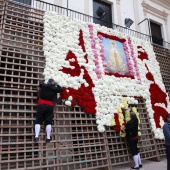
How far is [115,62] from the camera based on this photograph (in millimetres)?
6625

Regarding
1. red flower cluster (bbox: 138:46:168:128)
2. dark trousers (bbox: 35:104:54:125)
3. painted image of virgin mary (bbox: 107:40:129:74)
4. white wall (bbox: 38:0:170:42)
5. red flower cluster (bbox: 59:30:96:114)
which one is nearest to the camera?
dark trousers (bbox: 35:104:54:125)

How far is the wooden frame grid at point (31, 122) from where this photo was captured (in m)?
4.22

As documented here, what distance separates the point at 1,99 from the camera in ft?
14.3

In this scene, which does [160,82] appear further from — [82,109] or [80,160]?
[80,160]

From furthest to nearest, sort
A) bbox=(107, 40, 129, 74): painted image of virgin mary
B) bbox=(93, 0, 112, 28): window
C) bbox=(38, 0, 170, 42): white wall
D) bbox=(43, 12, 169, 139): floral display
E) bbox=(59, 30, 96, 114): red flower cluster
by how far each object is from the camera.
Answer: bbox=(93, 0, 112, 28): window, bbox=(38, 0, 170, 42): white wall, bbox=(107, 40, 129, 74): painted image of virgin mary, bbox=(43, 12, 169, 139): floral display, bbox=(59, 30, 96, 114): red flower cluster

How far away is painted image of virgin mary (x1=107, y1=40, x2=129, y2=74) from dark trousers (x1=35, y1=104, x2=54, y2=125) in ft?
8.90

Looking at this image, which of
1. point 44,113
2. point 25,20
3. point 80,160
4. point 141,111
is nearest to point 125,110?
point 141,111

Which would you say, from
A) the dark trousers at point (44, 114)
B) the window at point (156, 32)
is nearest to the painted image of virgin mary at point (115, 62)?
the dark trousers at point (44, 114)

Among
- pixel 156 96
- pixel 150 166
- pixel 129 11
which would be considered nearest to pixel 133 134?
pixel 150 166

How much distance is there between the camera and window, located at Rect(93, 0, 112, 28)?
28.4 feet

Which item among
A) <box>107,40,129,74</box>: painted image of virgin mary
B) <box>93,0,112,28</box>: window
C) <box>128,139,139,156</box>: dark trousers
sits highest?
<box>93,0,112,28</box>: window

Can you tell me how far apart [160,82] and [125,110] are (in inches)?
99.3

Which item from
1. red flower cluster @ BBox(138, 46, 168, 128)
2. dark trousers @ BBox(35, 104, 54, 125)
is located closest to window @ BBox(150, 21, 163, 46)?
red flower cluster @ BBox(138, 46, 168, 128)

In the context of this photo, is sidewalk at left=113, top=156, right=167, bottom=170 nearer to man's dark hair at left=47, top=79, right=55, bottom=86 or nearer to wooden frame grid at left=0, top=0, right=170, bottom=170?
wooden frame grid at left=0, top=0, right=170, bottom=170
